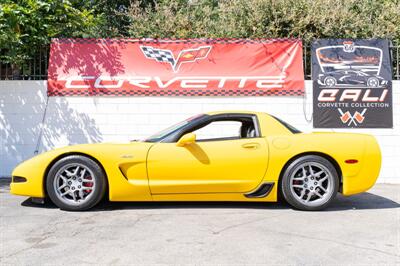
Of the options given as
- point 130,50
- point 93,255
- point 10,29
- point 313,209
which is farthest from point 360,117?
point 10,29

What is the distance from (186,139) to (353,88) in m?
4.39

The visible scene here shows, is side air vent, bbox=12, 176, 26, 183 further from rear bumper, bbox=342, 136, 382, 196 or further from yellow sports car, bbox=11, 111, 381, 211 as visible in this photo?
rear bumper, bbox=342, 136, 382, 196

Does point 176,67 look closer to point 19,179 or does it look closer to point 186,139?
point 186,139

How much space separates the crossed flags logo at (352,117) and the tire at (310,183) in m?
3.10

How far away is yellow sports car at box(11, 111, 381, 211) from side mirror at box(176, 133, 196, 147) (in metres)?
0.01

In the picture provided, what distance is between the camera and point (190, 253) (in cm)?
380

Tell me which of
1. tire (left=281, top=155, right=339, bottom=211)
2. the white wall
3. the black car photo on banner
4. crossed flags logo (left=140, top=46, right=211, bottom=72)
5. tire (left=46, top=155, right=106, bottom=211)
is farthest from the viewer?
crossed flags logo (left=140, top=46, right=211, bottom=72)

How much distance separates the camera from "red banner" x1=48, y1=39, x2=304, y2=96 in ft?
28.0

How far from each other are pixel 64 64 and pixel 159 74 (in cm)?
189

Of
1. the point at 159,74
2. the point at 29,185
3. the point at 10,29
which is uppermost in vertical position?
the point at 10,29

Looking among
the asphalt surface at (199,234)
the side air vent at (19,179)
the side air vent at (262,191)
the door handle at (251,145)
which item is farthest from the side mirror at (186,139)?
the side air vent at (19,179)

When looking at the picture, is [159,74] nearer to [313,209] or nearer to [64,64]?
[64,64]

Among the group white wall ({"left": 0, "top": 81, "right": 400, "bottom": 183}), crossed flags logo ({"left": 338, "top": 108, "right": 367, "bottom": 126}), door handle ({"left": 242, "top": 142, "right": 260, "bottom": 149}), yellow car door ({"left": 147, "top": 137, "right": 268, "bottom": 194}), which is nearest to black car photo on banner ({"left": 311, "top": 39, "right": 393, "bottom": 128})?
crossed flags logo ({"left": 338, "top": 108, "right": 367, "bottom": 126})

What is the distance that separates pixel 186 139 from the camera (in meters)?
5.37
